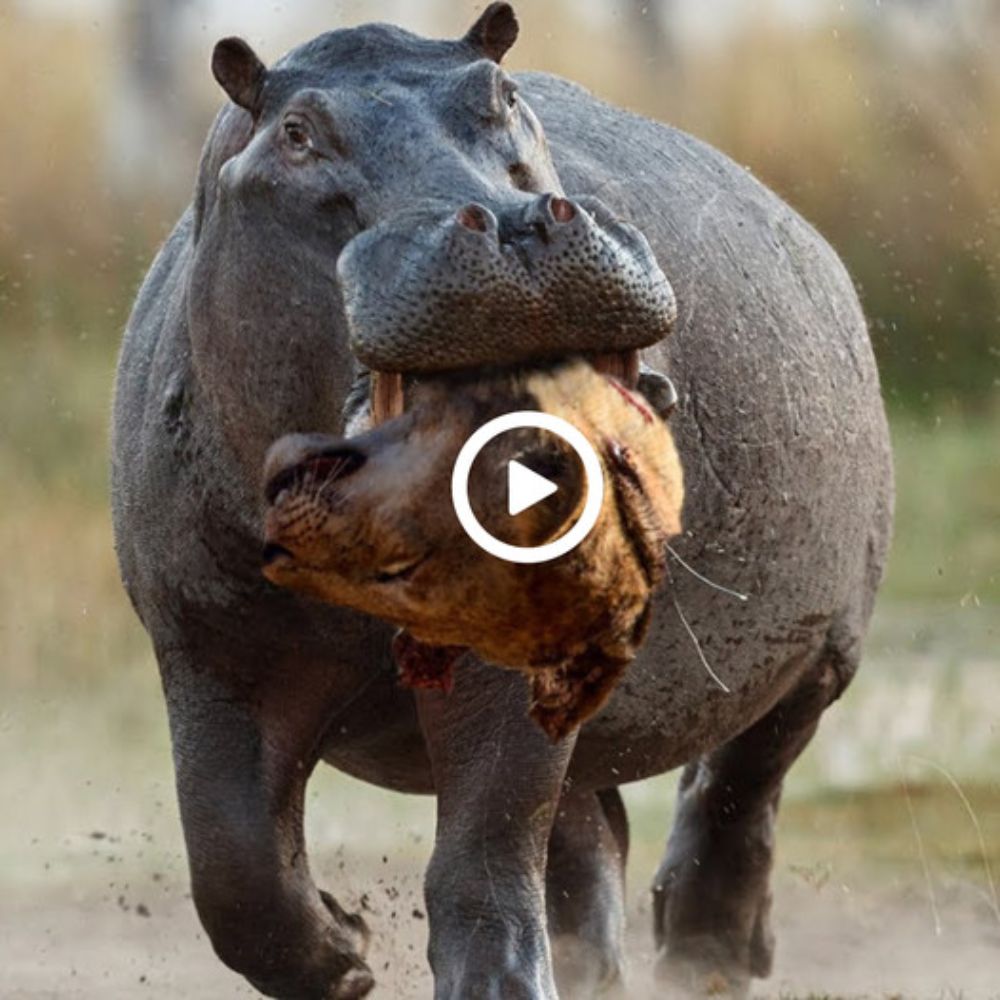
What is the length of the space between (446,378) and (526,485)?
0.23m

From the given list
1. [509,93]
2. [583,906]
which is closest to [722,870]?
[583,906]

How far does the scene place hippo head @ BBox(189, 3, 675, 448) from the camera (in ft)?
17.6

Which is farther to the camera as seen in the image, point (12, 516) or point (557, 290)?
point (12, 516)

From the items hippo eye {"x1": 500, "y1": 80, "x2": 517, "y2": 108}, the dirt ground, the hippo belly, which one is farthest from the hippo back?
the dirt ground

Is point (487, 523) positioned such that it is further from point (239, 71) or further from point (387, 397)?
point (239, 71)

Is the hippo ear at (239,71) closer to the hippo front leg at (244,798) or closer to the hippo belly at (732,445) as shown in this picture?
the hippo belly at (732,445)

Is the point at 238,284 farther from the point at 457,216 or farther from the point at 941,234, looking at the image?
the point at 941,234

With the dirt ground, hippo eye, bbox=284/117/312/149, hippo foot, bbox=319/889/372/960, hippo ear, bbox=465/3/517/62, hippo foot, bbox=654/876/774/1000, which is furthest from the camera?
the dirt ground

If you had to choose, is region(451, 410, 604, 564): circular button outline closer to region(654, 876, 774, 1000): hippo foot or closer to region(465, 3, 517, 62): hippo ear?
region(465, 3, 517, 62): hippo ear

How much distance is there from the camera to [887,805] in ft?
43.4

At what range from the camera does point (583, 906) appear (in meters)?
8.31

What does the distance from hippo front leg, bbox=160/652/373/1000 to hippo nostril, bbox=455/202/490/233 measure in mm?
1538

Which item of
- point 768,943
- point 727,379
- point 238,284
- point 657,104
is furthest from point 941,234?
point 238,284

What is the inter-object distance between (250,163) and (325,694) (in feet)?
3.59
